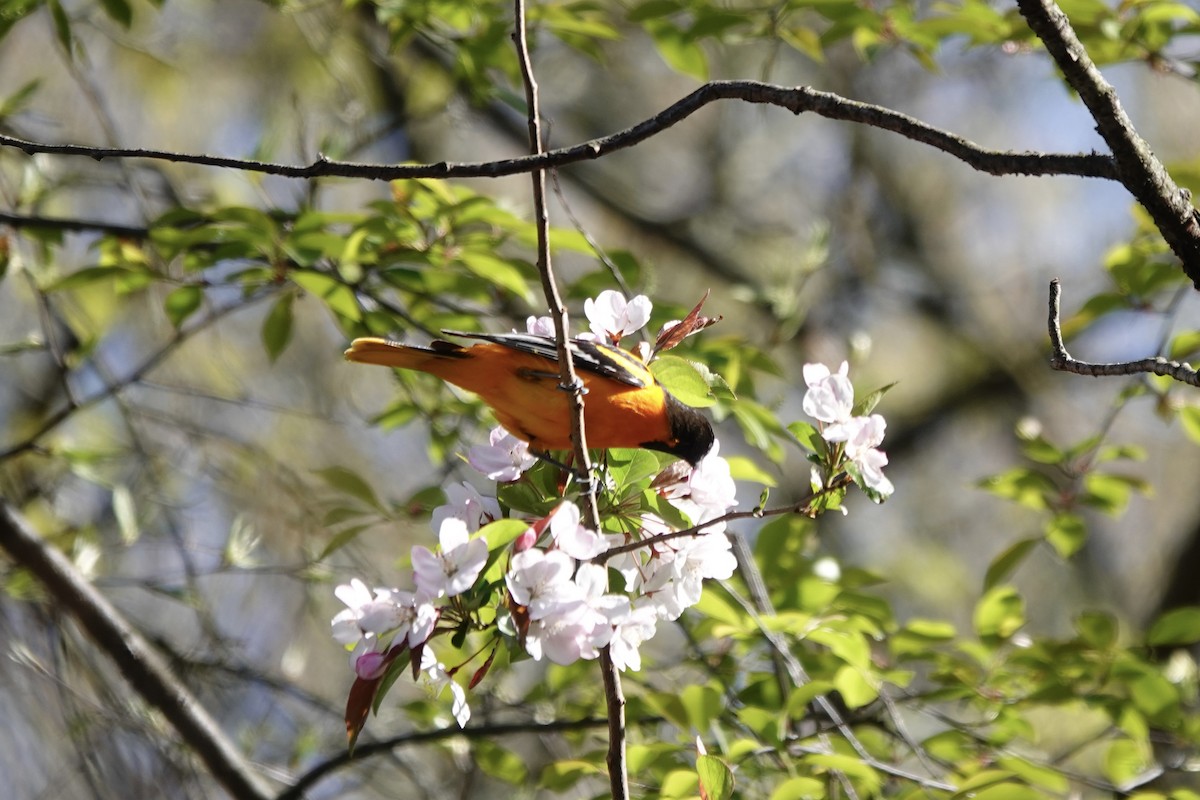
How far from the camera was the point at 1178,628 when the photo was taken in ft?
10.7

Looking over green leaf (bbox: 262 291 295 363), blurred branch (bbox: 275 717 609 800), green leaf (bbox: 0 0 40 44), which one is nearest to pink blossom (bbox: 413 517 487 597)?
blurred branch (bbox: 275 717 609 800)

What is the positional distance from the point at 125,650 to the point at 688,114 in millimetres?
2741

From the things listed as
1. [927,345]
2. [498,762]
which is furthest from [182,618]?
[927,345]

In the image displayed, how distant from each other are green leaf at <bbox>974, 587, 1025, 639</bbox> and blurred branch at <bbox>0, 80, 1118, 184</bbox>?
2.09 meters

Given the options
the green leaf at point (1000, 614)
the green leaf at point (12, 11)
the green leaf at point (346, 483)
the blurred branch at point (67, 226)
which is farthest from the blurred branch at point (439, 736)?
the green leaf at point (12, 11)

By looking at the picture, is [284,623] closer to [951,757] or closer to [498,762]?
[498,762]

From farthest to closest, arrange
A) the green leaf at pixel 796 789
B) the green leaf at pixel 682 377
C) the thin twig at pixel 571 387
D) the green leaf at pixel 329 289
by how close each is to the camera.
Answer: the green leaf at pixel 329 289, the green leaf at pixel 796 789, the green leaf at pixel 682 377, the thin twig at pixel 571 387

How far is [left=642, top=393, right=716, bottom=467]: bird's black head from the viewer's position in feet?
7.73

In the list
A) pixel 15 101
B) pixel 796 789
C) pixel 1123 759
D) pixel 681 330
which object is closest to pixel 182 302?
pixel 15 101

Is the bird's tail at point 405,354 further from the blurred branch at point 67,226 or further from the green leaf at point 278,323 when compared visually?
the blurred branch at point 67,226

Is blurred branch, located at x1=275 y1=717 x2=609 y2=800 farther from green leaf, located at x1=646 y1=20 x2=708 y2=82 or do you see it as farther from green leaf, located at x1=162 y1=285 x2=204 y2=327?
green leaf, located at x1=646 y1=20 x2=708 y2=82

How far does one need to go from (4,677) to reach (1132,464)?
7.07m

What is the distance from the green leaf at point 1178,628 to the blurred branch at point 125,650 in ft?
8.31

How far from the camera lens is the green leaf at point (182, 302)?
3.21 metres
